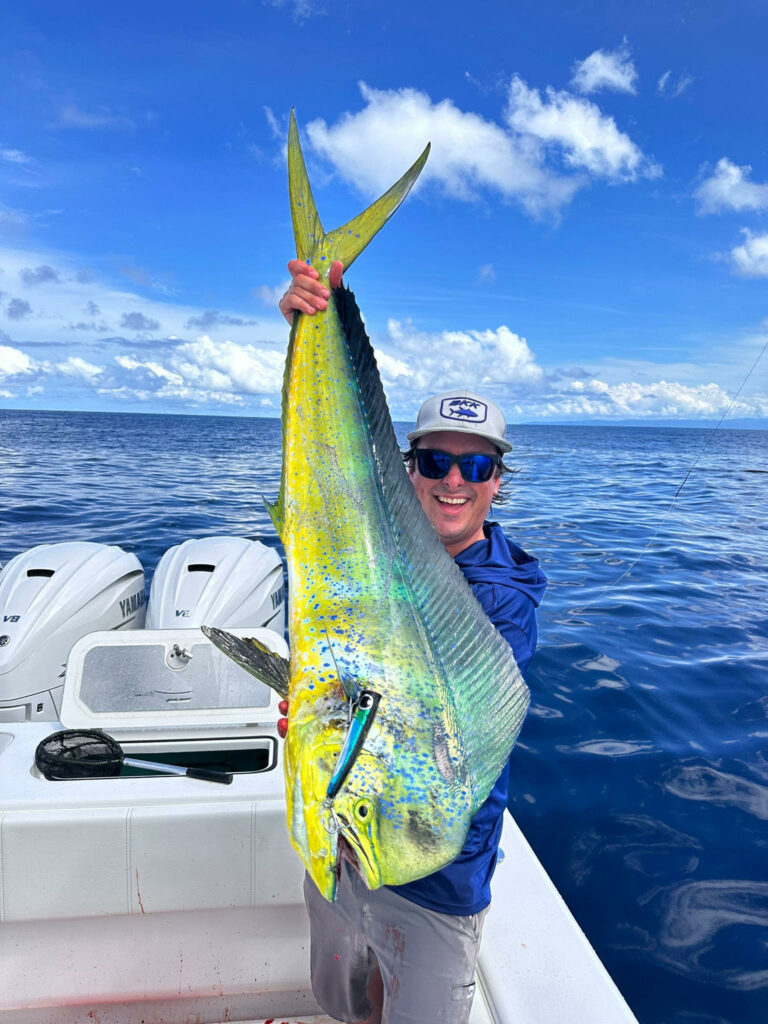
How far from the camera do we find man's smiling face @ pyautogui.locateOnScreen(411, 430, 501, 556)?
5.92 feet

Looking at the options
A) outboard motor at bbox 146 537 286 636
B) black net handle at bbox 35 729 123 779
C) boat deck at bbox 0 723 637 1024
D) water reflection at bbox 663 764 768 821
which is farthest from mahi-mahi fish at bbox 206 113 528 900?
water reflection at bbox 663 764 768 821

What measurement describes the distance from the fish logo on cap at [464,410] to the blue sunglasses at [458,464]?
0.10 metres

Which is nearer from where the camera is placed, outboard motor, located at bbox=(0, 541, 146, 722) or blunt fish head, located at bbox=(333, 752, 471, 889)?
blunt fish head, located at bbox=(333, 752, 471, 889)

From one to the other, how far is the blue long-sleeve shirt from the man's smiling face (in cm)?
16

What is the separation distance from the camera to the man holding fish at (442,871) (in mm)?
1599

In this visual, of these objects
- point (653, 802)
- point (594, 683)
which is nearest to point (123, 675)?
point (653, 802)

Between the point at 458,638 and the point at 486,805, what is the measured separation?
0.52m

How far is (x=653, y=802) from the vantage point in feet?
12.9

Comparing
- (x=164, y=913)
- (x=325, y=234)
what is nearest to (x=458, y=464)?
(x=325, y=234)

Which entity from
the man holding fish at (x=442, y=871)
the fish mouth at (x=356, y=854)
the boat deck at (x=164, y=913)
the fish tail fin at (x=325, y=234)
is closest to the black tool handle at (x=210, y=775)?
the boat deck at (x=164, y=913)

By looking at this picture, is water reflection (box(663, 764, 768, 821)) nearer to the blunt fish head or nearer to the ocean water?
the ocean water

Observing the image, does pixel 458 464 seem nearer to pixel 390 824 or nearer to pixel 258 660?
pixel 258 660

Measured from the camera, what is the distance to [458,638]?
137cm

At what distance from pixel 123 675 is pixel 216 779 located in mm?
664
